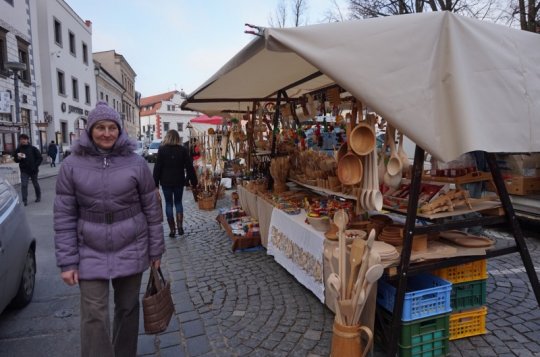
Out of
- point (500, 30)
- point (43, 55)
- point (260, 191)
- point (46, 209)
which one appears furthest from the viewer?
point (43, 55)

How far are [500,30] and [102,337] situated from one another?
3.14m

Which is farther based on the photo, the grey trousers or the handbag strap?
the handbag strap

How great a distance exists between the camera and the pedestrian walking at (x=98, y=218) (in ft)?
7.45

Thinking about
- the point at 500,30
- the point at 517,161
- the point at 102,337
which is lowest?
the point at 102,337

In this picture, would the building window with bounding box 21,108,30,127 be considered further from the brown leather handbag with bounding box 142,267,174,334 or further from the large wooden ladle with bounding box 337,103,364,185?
the large wooden ladle with bounding box 337,103,364,185

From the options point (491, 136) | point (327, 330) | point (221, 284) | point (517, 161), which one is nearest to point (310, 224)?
point (327, 330)

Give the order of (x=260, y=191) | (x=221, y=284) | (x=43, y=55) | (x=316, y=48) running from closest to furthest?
(x=316, y=48) < (x=221, y=284) < (x=260, y=191) < (x=43, y=55)

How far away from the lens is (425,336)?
2.70m

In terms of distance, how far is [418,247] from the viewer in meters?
2.84

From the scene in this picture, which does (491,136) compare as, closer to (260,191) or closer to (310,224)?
(310,224)

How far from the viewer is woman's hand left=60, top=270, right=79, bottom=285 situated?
2258 millimetres

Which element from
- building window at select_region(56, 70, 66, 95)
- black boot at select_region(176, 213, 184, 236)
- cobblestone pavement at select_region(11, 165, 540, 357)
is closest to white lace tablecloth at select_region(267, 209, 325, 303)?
cobblestone pavement at select_region(11, 165, 540, 357)

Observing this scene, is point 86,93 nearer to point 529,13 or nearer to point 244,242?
point 529,13

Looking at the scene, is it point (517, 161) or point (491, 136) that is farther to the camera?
point (517, 161)
